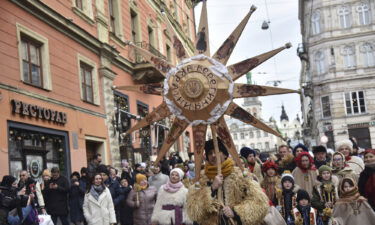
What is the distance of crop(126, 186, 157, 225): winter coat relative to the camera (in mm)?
9797

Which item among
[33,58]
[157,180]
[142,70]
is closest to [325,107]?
[142,70]

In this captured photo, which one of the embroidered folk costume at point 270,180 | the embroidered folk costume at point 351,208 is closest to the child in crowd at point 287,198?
the embroidered folk costume at point 270,180

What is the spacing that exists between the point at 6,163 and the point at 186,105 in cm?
749

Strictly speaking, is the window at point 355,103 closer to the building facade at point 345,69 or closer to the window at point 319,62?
the building facade at point 345,69

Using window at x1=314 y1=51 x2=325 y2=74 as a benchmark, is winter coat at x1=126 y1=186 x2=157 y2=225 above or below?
below

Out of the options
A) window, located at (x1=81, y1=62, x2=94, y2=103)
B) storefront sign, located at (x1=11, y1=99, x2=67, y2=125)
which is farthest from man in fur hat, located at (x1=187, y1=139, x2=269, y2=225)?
window, located at (x1=81, y1=62, x2=94, y2=103)

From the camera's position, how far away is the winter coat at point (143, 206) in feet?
32.1

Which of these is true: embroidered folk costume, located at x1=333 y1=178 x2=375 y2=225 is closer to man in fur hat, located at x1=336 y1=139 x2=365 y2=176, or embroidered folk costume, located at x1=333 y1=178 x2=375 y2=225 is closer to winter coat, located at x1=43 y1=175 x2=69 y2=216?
man in fur hat, located at x1=336 y1=139 x2=365 y2=176

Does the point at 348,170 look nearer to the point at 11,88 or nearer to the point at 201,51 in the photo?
the point at 201,51

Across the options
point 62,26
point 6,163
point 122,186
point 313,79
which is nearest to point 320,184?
point 122,186

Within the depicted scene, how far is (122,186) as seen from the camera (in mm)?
11164

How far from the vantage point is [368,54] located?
40250 millimetres

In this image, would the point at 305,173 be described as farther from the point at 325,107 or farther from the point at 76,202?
the point at 325,107

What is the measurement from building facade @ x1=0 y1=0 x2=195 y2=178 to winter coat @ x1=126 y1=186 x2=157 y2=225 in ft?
10.9
